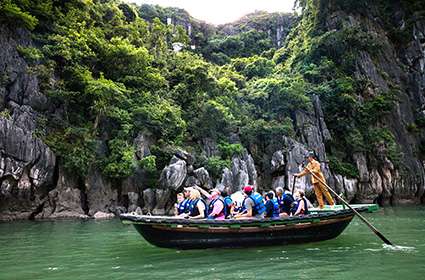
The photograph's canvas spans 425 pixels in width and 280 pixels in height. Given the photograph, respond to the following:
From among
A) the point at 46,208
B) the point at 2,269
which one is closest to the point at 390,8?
the point at 46,208

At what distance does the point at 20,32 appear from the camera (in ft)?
70.5

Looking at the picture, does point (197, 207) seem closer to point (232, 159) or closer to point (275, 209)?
point (275, 209)

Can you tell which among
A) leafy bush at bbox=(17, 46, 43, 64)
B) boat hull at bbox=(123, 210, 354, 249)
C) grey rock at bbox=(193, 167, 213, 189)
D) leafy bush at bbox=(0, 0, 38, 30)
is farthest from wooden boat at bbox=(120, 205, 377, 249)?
leafy bush at bbox=(0, 0, 38, 30)

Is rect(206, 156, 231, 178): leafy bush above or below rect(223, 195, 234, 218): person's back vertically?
above

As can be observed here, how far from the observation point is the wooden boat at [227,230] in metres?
9.14

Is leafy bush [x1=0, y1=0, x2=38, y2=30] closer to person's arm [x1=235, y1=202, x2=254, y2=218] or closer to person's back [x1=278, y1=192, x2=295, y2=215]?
person's arm [x1=235, y1=202, x2=254, y2=218]

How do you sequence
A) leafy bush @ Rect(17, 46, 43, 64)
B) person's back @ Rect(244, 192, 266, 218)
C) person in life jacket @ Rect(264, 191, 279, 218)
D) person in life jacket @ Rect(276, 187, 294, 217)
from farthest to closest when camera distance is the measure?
leafy bush @ Rect(17, 46, 43, 64)
person in life jacket @ Rect(276, 187, 294, 217)
person in life jacket @ Rect(264, 191, 279, 218)
person's back @ Rect(244, 192, 266, 218)

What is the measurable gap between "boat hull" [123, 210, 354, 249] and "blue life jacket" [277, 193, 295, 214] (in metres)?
0.88

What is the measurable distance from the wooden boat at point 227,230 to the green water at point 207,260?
241mm

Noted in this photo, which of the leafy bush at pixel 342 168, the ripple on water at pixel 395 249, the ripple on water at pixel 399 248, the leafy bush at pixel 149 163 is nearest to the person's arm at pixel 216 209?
the ripple on water at pixel 395 249

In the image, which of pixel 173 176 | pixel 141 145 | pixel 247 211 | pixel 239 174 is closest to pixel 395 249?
pixel 247 211

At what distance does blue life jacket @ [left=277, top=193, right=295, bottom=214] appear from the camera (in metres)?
10.9

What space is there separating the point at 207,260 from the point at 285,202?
360 cm

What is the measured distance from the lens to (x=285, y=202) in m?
11.0
